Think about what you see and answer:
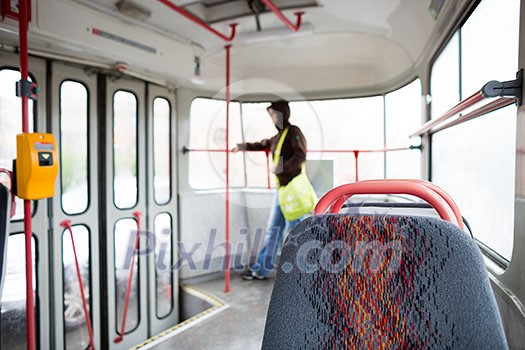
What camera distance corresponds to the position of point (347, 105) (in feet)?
12.8

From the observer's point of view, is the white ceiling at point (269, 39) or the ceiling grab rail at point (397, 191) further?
the white ceiling at point (269, 39)

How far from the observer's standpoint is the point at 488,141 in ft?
4.75

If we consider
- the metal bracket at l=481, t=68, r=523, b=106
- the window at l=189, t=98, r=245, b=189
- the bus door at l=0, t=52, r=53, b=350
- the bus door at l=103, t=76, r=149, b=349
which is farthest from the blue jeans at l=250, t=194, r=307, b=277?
the metal bracket at l=481, t=68, r=523, b=106

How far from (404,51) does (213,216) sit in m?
2.35

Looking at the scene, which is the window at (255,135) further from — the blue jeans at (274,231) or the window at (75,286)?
the window at (75,286)

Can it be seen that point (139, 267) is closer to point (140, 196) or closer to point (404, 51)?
point (140, 196)

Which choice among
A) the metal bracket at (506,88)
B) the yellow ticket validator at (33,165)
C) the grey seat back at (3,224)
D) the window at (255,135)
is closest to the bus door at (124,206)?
the yellow ticket validator at (33,165)

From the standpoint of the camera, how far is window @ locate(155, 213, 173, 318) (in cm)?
319

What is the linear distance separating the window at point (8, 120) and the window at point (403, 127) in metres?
2.89

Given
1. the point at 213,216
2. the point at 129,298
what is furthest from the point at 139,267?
the point at 213,216

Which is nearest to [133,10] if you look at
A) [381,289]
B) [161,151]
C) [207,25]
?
[207,25]

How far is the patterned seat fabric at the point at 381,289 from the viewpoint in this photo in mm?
609

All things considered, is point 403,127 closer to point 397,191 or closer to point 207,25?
point 207,25

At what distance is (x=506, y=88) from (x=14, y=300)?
2768 mm
